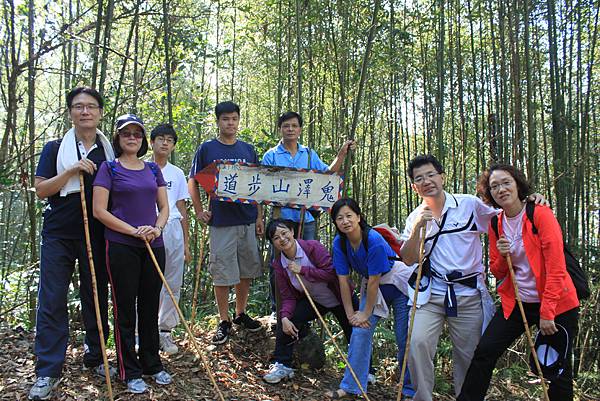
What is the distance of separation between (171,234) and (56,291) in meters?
0.92

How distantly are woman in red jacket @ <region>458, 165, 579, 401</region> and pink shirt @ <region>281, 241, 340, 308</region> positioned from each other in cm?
113

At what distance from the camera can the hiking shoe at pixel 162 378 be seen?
3033 mm

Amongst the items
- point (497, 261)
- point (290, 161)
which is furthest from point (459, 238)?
point (290, 161)

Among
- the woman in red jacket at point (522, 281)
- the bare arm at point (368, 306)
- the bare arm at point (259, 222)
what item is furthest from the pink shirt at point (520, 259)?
the bare arm at point (259, 222)

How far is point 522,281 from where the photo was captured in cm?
274

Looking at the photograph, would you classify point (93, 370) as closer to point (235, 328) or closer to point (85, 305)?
point (85, 305)

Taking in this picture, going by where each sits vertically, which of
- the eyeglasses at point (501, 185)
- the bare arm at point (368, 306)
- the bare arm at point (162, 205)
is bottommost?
the bare arm at point (368, 306)

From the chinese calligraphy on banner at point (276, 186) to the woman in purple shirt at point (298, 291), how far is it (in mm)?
212

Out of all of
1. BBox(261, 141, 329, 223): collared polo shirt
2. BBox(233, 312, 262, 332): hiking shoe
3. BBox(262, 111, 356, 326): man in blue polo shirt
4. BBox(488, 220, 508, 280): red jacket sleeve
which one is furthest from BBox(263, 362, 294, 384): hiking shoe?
BBox(488, 220, 508, 280): red jacket sleeve

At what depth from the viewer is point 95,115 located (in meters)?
2.93

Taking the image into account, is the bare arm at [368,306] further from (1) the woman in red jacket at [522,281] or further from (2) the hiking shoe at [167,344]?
(2) the hiking shoe at [167,344]

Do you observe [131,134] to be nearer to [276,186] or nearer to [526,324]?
[276,186]

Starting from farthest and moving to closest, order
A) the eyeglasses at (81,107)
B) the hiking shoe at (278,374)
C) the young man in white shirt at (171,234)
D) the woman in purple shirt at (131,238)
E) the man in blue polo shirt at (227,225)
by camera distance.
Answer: the man in blue polo shirt at (227,225) → the young man in white shirt at (171,234) → the hiking shoe at (278,374) → the eyeglasses at (81,107) → the woman in purple shirt at (131,238)

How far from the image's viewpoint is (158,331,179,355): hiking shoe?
11.9ft
